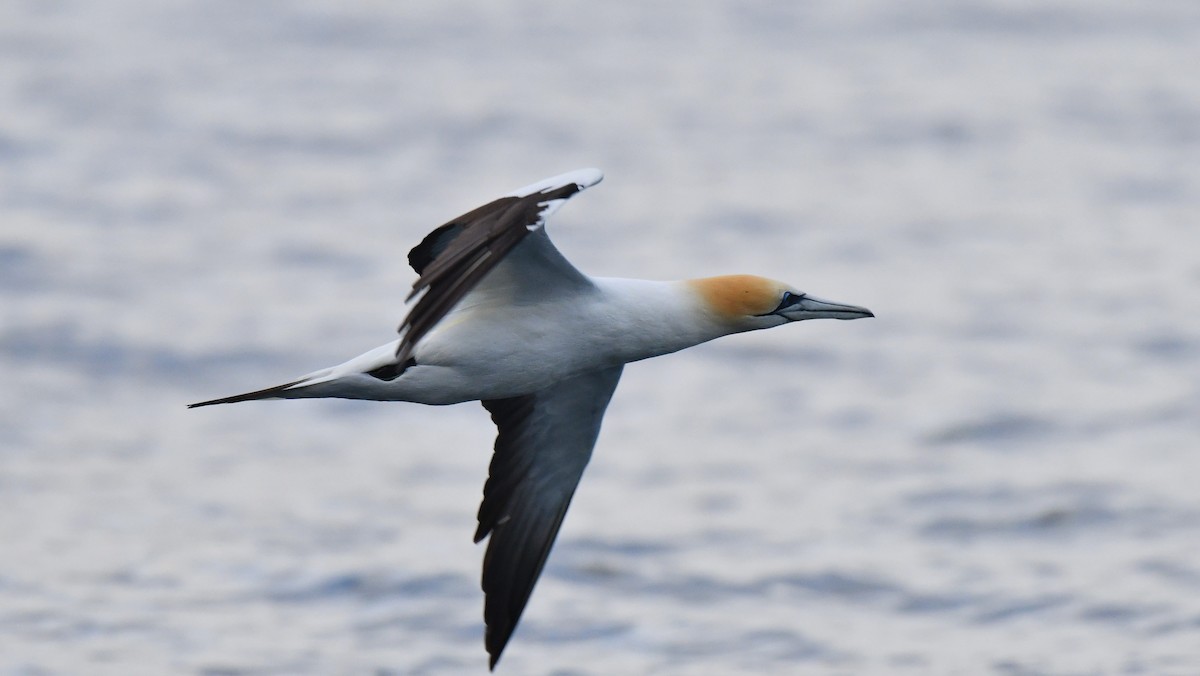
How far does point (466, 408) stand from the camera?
17.4m

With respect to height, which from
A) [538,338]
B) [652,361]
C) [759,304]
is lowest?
[538,338]

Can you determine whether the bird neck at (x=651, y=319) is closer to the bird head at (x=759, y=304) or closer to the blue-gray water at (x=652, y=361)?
the bird head at (x=759, y=304)

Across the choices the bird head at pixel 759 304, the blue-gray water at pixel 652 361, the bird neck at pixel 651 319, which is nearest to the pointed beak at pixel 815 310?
the bird head at pixel 759 304

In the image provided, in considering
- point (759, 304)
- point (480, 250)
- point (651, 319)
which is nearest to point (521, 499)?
point (651, 319)

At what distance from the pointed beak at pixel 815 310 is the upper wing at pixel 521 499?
4.41 ft

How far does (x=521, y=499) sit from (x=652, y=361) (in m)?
8.52

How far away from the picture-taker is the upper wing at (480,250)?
23.9 feet

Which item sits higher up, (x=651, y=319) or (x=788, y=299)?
(x=788, y=299)

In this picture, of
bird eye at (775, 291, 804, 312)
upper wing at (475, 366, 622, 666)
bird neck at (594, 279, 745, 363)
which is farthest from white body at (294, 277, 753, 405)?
upper wing at (475, 366, 622, 666)

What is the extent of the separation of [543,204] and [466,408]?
381 inches

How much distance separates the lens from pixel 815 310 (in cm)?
920

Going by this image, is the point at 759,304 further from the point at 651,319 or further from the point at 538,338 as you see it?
the point at 538,338

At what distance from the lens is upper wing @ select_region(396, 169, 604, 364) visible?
23.9 ft

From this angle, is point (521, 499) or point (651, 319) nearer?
point (651, 319)
